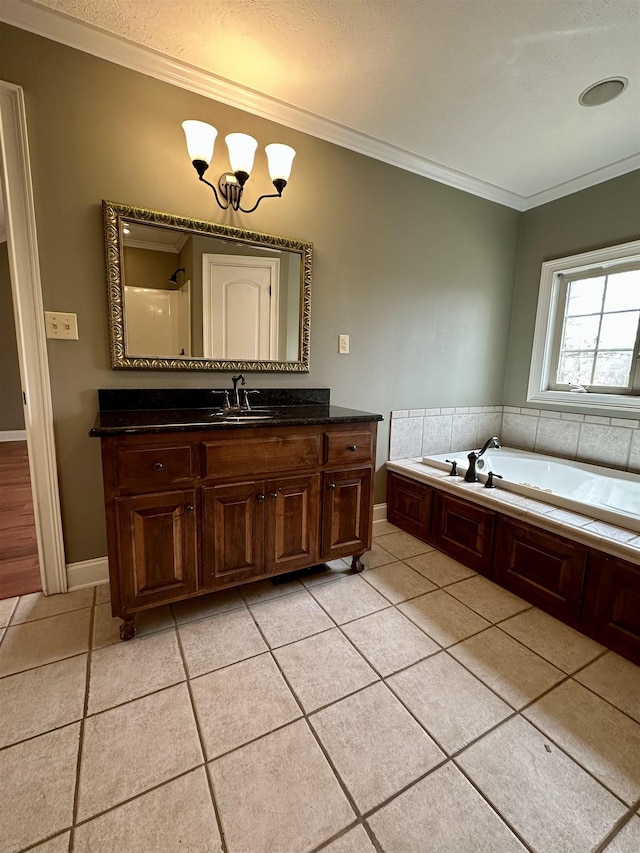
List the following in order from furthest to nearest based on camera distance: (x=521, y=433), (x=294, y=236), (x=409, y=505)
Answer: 1. (x=521, y=433)
2. (x=409, y=505)
3. (x=294, y=236)

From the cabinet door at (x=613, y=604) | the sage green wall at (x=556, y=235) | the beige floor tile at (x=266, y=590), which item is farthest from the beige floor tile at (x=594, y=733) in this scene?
the sage green wall at (x=556, y=235)

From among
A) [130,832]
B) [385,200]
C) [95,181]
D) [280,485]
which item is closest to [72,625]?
[130,832]

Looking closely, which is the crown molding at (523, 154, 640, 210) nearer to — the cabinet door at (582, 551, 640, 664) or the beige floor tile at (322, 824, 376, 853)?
the cabinet door at (582, 551, 640, 664)

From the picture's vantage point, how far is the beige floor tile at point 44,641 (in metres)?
1.38

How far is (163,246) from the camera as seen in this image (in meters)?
1.76

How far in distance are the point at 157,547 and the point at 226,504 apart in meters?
0.31

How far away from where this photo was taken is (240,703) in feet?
4.02

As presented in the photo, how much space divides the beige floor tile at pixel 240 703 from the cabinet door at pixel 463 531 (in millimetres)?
1268

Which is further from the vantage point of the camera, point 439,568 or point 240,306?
point 439,568

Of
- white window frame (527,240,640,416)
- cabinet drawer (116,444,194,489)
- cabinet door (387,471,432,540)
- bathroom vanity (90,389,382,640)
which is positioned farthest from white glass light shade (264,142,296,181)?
A: white window frame (527,240,640,416)

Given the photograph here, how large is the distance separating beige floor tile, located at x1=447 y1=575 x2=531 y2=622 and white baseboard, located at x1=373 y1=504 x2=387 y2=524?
767 mm

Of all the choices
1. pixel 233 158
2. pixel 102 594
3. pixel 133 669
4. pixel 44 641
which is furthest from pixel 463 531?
pixel 233 158

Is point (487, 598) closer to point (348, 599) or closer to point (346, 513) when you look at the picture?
point (348, 599)

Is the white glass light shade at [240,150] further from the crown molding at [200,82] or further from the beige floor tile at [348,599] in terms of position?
the beige floor tile at [348,599]
